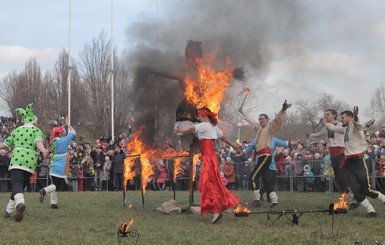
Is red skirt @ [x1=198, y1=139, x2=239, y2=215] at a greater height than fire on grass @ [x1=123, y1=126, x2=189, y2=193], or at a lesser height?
lesser

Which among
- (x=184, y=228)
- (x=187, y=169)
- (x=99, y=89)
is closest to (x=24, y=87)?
(x=99, y=89)

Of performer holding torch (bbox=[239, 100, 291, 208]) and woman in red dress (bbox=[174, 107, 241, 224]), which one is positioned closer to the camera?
woman in red dress (bbox=[174, 107, 241, 224])

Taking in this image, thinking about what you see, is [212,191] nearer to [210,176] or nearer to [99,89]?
[210,176]

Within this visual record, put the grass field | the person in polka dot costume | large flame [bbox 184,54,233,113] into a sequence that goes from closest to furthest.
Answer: the grass field, the person in polka dot costume, large flame [bbox 184,54,233,113]

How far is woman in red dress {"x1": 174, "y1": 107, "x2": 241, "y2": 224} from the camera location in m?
8.91

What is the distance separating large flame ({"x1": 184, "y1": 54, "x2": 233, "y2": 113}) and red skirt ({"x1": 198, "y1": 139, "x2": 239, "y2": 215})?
5.26 feet

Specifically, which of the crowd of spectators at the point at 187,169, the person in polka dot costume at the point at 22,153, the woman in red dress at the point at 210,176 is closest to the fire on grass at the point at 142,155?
the woman in red dress at the point at 210,176

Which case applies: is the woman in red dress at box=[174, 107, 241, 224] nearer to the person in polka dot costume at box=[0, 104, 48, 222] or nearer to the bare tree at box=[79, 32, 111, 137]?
the person in polka dot costume at box=[0, 104, 48, 222]

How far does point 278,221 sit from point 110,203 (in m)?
5.37

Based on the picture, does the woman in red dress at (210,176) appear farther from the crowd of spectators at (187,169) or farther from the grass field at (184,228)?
the crowd of spectators at (187,169)

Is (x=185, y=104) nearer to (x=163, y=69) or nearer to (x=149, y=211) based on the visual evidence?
(x=163, y=69)

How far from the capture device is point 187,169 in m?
21.0

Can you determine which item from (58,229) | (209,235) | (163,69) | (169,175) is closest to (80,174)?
(169,175)

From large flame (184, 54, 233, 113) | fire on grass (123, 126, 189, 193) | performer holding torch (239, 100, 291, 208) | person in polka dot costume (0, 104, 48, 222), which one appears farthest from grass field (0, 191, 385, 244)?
large flame (184, 54, 233, 113)
